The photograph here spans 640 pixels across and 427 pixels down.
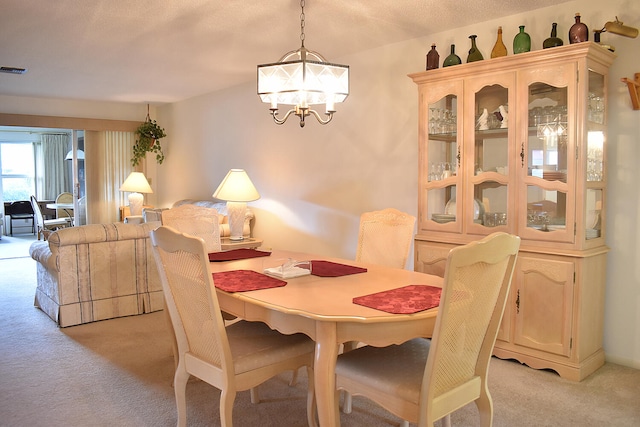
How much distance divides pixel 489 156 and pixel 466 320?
1.87 meters

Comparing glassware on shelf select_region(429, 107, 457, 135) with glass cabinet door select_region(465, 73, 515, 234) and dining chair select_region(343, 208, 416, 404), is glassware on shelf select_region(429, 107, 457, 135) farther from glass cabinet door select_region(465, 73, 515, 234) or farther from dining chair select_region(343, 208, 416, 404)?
dining chair select_region(343, 208, 416, 404)

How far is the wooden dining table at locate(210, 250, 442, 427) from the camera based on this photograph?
74.9 inches

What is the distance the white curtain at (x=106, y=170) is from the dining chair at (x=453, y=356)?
23.1ft

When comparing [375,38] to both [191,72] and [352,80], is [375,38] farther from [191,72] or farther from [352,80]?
[191,72]

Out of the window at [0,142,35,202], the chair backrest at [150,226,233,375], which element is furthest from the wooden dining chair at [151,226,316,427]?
the window at [0,142,35,202]

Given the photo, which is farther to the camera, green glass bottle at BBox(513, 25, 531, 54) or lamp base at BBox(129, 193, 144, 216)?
lamp base at BBox(129, 193, 144, 216)

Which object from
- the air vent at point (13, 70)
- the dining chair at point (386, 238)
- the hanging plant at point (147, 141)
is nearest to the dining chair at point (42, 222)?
the hanging plant at point (147, 141)

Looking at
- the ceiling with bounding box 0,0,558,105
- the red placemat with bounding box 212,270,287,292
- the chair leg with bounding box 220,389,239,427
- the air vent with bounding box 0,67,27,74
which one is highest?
the air vent with bounding box 0,67,27,74

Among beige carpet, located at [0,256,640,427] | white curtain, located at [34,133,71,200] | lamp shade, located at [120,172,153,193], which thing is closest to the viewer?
beige carpet, located at [0,256,640,427]

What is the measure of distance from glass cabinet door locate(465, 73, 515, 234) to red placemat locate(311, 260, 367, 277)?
111 cm

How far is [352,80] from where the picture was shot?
487 cm

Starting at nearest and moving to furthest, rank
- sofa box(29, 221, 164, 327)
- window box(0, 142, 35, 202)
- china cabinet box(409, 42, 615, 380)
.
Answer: china cabinet box(409, 42, 615, 380) → sofa box(29, 221, 164, 327) → window box(0, 142, 35, 202)

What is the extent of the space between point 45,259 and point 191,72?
2514 millimetres

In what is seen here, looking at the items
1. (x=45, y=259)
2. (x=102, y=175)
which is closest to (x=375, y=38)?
(x=45, y=259)
